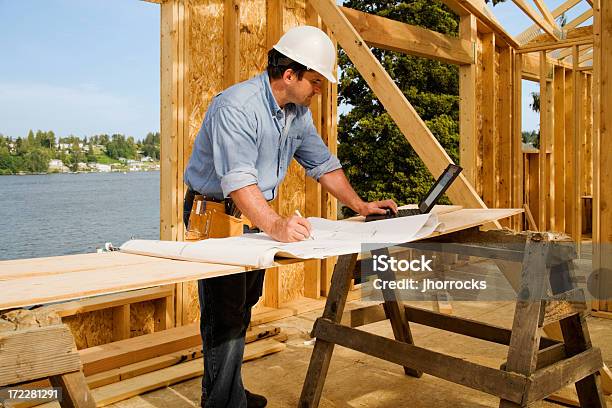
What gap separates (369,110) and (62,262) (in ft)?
48.4

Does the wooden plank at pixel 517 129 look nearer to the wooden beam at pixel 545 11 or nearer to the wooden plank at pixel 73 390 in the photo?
the wooden beam at pixel 545 11

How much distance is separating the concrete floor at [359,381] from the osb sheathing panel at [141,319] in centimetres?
72

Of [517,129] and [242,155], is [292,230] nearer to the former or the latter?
[242,155]

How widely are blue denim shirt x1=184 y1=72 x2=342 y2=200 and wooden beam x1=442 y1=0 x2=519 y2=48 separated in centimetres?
358

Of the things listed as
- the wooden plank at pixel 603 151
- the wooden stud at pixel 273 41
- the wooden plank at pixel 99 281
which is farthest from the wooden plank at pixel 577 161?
the wooden plank at pixel 99 281

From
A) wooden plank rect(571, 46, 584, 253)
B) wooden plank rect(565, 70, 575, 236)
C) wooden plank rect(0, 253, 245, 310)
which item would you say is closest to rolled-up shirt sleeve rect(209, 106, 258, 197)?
wooden plank rect(0, 253, 245, 310)

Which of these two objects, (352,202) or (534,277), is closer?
(534,277)

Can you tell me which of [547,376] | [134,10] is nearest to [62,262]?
[547,376]

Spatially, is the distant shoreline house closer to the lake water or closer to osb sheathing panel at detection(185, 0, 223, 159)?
the lake water

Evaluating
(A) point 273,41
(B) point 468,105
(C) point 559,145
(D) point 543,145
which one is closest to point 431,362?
(A) point 273,41

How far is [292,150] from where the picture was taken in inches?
95.5

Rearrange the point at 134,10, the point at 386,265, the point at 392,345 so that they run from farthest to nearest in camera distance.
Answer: the point at 134,10 → the point at 386,265 → the point at 392,345

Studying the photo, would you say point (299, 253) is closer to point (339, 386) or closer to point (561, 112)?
point (339, 386)

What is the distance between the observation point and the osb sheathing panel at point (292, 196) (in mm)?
4383
